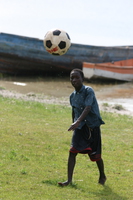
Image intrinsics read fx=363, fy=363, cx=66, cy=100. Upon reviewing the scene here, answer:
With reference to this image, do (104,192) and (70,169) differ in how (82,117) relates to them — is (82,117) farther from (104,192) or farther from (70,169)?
(104,192)

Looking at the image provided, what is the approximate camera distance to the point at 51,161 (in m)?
6.48

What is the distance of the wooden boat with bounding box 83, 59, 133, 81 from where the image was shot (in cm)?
2764

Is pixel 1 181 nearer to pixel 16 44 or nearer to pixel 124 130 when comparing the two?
pixel 124 130

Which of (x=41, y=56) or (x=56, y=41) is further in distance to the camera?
(x=41, y=56)

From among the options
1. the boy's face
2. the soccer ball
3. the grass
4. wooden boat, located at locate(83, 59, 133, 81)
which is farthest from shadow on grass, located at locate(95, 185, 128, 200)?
wooden boat, located at locate(83, 59, 133, 81)

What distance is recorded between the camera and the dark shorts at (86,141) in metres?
5.16

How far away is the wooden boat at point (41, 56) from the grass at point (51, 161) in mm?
16025

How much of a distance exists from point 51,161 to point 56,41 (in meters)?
3.95

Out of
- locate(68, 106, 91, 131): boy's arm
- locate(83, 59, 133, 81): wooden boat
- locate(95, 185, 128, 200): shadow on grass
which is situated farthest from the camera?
locate(83, 59, 133, 81): wooden boat

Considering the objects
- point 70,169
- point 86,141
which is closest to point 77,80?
point 86,141

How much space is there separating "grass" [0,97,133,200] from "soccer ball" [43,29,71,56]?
2.06 metres

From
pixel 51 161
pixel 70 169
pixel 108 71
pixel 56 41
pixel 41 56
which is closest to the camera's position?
pixel 70 169

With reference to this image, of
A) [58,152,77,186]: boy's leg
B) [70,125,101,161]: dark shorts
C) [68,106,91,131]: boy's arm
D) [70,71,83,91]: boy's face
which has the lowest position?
[58,152,77,186]: boy's leg

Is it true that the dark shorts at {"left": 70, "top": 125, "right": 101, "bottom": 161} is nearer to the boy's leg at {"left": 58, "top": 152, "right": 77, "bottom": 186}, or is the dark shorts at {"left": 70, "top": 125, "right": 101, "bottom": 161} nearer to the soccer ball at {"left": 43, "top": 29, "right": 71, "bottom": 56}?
the boy's leg at {"left": 58, "top": 152, "right": 77, "bottom": 186}
